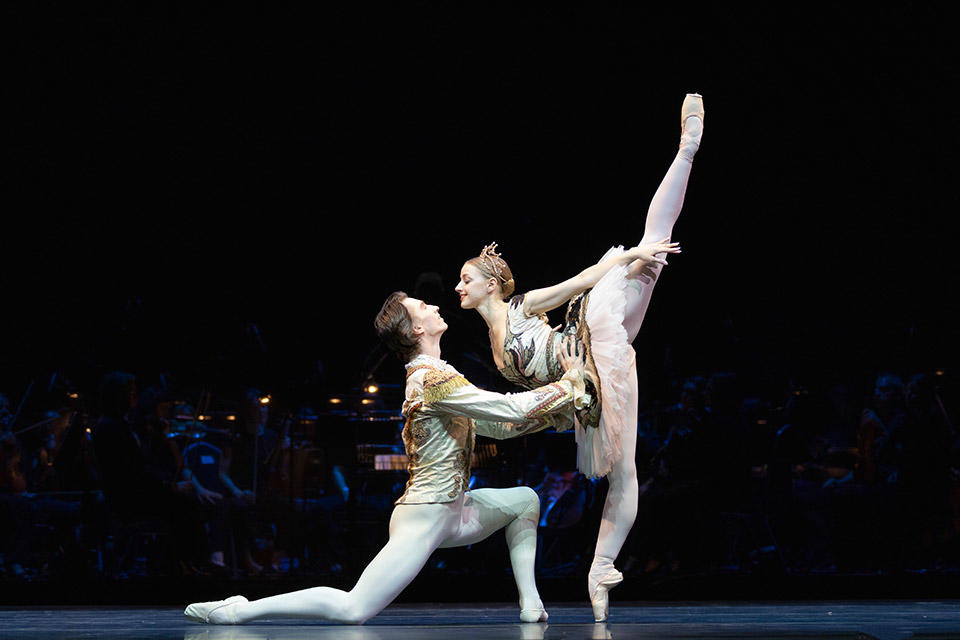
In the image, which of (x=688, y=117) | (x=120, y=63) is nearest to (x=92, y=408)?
(x=120, y=63)

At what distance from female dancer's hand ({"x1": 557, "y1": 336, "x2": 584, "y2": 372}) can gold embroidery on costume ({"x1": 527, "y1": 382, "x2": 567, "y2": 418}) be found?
0.58 ft

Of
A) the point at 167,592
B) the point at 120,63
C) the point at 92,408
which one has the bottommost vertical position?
the point at 167,592

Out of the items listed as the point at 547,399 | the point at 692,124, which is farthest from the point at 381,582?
the point at 692,124

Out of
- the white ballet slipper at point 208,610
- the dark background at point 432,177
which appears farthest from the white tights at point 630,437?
the dark background at point 432,177

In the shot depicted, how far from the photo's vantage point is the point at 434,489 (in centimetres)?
300

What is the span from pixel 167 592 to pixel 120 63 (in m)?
2.93

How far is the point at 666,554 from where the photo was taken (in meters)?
5.29

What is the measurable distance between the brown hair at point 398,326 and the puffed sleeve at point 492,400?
141 mm

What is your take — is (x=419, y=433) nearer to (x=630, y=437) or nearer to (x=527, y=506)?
(x=527, y=506)

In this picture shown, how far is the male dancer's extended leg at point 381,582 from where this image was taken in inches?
115

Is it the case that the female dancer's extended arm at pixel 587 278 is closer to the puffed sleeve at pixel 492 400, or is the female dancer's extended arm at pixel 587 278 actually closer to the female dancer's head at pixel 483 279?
the female dancer's head at pixel 483 279

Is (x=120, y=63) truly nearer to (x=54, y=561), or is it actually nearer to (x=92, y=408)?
(x=92, y=408)

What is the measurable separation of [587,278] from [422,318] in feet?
2.26

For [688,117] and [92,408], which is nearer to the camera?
[688,117]
